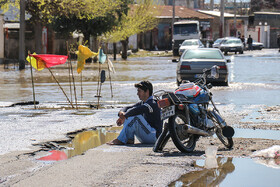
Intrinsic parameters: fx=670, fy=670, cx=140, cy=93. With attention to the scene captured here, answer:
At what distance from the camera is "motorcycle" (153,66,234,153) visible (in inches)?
340

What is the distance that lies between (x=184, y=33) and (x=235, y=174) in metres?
50.9

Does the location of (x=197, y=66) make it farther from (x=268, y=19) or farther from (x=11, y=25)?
(x=268, y=19)

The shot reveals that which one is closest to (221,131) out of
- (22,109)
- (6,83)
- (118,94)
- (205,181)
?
(205,181)

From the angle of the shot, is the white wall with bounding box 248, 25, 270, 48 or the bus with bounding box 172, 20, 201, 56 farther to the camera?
the white wall with bounding box 248, 25, 270, 48

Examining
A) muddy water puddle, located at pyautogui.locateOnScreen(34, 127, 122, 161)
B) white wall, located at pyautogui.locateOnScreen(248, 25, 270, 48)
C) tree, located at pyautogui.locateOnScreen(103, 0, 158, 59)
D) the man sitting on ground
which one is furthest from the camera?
white wall, located at pyautogui.locateOnScreen(248, 25, 270, 48)

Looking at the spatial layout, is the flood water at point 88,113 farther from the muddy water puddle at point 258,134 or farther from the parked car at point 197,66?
the parked car at point 197,66

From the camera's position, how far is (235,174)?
24.7 ft

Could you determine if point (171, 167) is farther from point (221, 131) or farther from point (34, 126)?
point (34, 126)

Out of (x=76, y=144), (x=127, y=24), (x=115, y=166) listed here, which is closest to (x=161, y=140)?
(x=115, y=166)

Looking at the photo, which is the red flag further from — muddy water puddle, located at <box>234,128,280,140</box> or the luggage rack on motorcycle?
the luggage rack on motorcycle

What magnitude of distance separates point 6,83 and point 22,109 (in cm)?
1037

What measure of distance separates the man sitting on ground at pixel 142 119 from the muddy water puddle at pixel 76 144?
22.3 inches

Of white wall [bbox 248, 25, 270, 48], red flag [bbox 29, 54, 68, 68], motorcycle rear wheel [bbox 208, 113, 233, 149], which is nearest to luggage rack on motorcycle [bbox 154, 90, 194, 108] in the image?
motorcycle rear wheel [bbox 208, 113, 233, 149]

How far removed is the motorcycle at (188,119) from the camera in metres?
8.63
